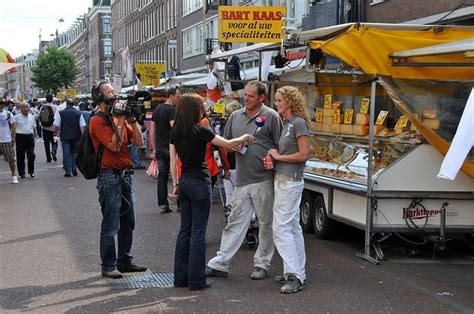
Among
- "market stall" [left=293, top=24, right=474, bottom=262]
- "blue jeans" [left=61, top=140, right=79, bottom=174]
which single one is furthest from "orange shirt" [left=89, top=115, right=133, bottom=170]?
"blue jeans" [left=61, top=140, right=79, bottom=174]

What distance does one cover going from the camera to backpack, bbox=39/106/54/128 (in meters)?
17.2

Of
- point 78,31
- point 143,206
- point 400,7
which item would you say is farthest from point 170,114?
point 78,31

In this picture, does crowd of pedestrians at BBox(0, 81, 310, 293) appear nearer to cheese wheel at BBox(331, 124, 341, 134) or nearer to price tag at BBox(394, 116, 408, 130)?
price tag at BBox(394, 116, 408, 130)

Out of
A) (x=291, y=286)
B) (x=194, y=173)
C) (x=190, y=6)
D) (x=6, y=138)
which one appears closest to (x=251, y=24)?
(x=194, y=173)

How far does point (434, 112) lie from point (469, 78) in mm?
583

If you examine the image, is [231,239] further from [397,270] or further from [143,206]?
[143,206]

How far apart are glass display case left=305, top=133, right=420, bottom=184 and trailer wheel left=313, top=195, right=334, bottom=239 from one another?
0.39 m

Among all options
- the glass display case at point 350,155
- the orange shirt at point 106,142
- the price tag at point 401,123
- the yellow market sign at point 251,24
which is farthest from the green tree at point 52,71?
the orange shirt at point 106,142

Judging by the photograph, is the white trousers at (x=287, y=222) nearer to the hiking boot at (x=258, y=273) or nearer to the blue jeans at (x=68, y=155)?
the hiking boot at (x=258, y=273)

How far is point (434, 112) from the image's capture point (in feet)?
23.4

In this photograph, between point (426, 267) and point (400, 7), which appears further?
point (400, 7)

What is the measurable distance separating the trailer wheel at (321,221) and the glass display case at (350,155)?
15.5 inches

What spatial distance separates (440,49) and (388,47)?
0.65m

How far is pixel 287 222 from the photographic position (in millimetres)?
5824
